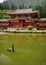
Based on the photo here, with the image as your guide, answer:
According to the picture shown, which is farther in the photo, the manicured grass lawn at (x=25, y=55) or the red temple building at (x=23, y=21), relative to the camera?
the red temple building at (x=23, y=21)

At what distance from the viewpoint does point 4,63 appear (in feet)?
29.0

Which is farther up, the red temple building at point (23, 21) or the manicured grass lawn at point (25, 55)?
the manicured grass lawn at point (25, 55)

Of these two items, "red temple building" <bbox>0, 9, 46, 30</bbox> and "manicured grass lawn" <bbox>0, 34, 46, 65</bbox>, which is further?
"red temple building" <bbox>0, 9, 46, 30</bbox>

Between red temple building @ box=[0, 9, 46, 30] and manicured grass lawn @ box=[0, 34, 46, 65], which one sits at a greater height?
manicured grass lawn @ box=[0, 34, 46, 65]

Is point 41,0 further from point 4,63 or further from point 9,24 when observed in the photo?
point 4,63

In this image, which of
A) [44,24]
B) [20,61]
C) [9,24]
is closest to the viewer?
[20,61]

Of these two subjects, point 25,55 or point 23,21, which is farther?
point 23,21

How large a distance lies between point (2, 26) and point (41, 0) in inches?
2503

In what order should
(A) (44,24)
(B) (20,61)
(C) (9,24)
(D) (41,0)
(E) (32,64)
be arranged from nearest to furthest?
(E) (32,64)
(B) (20,61)
(A) (44,24)
(C) (9,24)
(D) (41,0)

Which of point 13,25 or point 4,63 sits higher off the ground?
point 4,63

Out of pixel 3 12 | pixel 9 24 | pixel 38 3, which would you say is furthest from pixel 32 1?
pixel 9 24

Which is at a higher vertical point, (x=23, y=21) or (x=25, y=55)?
(x=25, y=55)

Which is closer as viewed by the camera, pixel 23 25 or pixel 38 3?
pixel 23 25

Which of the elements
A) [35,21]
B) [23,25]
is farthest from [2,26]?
[35,21]
